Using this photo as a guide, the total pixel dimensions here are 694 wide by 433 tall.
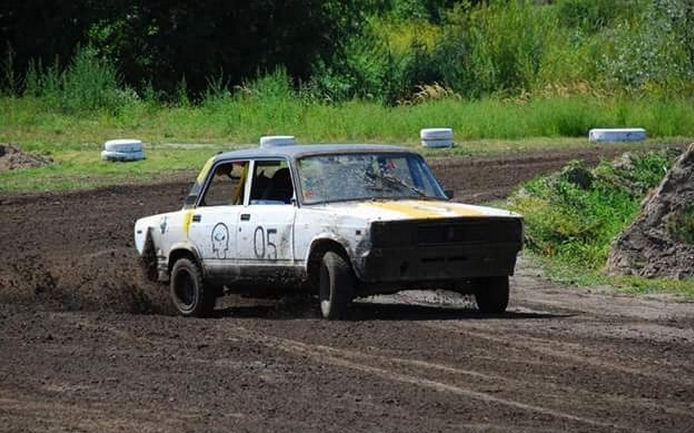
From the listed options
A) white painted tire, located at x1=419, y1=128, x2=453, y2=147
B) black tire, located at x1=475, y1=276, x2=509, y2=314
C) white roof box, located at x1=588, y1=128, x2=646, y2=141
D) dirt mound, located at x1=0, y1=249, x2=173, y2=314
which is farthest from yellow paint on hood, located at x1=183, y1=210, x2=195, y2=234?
white roof box, located at x1=588, y1=128, x2=646, y2=141

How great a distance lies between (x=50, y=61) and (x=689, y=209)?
103ft

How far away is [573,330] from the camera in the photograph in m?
12.0

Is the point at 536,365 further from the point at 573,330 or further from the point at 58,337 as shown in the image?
the point at 58,337

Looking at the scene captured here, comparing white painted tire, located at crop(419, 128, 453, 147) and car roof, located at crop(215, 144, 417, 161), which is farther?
white painted tire, located at crop(419, 128, 453, 147)

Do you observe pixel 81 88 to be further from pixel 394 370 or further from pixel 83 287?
pixel 394 370

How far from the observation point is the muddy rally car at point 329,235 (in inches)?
491

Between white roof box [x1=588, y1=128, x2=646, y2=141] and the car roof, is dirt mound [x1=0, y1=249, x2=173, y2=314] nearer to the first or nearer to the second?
the car roof

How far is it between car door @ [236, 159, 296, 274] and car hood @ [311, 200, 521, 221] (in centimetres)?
40

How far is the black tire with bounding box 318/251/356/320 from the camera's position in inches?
495

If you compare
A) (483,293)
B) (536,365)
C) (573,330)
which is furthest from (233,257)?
(536,365)

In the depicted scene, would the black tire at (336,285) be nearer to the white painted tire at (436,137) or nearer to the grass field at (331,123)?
the grass field at (331,123)

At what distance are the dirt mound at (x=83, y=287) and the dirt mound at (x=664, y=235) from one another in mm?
4565

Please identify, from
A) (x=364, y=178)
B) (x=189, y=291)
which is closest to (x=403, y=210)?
(x=364, y=178)

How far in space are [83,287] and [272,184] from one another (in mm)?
2718
